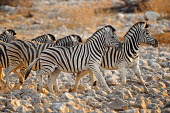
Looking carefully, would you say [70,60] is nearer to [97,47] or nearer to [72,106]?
[97,47]

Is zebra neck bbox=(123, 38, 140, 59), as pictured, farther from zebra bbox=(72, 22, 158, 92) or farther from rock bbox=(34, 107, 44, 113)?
rock bbox=(34, 107, 44, 113)

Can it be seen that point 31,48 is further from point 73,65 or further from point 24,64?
point 73,65

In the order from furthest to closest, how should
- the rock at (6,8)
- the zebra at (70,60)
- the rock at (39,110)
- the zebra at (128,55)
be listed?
the rock at (6,8) → the zebra at (128,55) → the zebra at (70,60) → the rock at (39,110)

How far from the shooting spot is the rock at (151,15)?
2080 centimetres

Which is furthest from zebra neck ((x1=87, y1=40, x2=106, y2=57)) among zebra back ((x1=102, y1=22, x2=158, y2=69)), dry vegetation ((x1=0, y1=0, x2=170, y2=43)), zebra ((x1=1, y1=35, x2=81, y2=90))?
dry vegetation ((x1=0, y1=0, x2=170, y2=43))

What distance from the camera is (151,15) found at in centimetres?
2105

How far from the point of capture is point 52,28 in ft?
61.9

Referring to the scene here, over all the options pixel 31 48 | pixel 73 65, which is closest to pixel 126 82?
pixel 73 65

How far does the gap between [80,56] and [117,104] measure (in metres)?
1.88

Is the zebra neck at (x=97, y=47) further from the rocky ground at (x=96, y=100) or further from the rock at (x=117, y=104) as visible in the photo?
the rock at (x=117, y=104)

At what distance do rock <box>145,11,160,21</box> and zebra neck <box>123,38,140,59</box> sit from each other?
464 inches

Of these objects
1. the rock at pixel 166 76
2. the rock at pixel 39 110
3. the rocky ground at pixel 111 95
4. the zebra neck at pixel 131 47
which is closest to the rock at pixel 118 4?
the rocky ground at pixel 111 95

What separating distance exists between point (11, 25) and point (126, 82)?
1121 centimetres

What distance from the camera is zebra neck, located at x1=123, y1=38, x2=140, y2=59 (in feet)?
29.9
